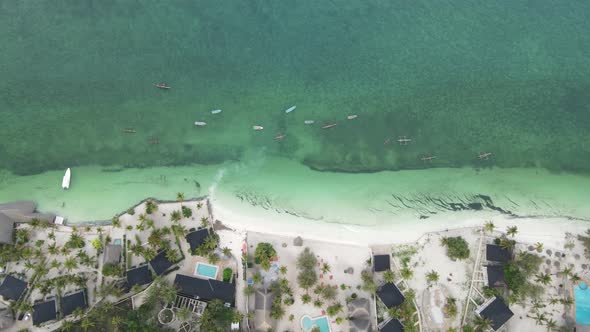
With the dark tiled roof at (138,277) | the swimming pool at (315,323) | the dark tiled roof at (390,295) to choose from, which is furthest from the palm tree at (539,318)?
the dark tiled roof at (138,277)

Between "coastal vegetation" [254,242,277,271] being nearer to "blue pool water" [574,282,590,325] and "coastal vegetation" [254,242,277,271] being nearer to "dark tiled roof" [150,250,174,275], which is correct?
"dark tiled roof" [150,250,174,275]

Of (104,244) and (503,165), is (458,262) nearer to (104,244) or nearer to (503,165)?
(503,165)

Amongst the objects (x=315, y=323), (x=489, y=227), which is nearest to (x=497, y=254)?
(x=489, y=227)

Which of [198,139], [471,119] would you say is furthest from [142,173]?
[471,119]

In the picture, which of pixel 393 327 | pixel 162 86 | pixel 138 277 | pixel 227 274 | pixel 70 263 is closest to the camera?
pixel 70 263

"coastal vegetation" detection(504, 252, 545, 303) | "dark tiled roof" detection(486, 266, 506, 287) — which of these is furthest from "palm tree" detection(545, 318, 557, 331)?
"dark tiled roof" detection(486, 266, 506, 287)

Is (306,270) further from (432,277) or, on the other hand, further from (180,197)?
(180,197)

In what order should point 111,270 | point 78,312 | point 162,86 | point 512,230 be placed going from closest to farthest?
point 78,312, point 111,270, point 512,230, point 162,86

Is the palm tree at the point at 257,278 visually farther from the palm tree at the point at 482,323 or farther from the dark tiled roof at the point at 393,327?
the palm tree at the point at 482,323
